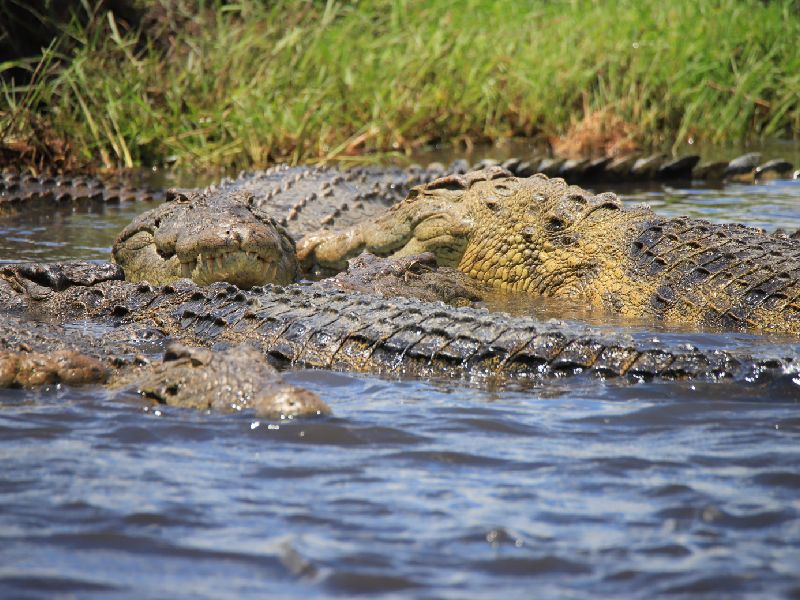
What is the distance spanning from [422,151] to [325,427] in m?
10.4

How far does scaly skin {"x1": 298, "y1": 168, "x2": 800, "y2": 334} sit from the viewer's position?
5.83 metres

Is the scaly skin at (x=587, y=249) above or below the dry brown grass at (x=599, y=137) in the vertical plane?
below

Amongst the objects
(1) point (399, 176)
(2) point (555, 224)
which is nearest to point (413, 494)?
(2) point (555, 224)

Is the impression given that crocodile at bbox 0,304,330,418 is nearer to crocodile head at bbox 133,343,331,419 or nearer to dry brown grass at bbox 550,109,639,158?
crocodile head at bbox 133,343,331,419

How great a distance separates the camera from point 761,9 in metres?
15.7

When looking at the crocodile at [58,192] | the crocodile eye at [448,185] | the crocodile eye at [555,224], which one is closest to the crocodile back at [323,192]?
the crocodile eye at [448,185]

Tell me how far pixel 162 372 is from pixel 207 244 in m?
2.06

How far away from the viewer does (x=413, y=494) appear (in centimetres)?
335

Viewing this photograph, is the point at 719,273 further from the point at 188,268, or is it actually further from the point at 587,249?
the point at 188,268

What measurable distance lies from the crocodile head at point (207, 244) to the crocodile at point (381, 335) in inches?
29.9

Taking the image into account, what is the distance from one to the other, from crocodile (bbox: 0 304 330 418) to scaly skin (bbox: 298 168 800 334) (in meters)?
2.69

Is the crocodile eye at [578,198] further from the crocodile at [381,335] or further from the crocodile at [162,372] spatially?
the crocodile at [162,372]

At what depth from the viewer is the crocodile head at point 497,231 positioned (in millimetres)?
6785

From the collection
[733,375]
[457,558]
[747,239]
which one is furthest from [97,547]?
[747,239]
